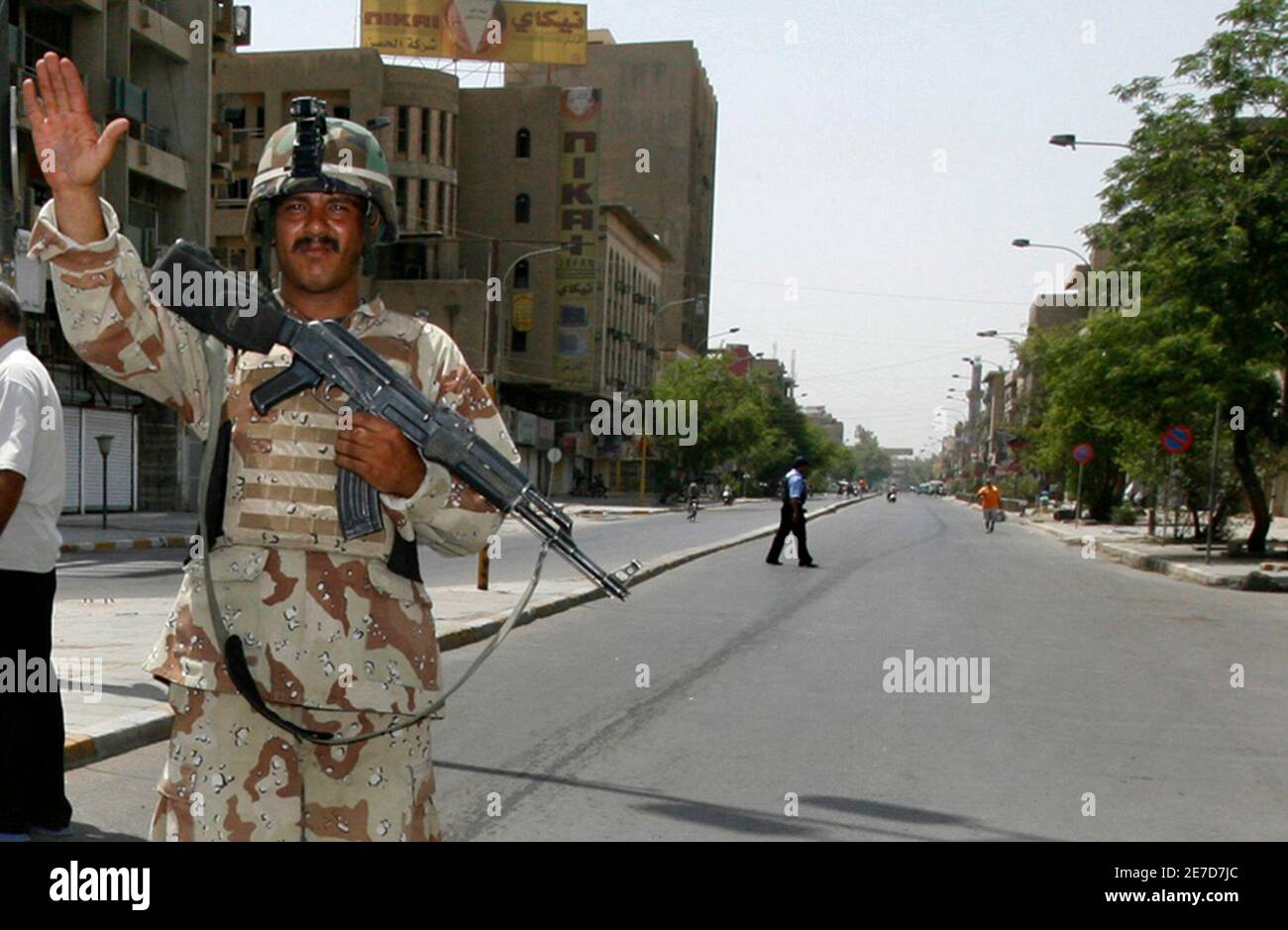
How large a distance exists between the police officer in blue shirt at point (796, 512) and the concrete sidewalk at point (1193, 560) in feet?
19.4

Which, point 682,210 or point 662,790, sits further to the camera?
point 682,210

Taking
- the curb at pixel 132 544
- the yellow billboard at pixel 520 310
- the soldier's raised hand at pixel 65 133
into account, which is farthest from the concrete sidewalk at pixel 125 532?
the yellow billboard at pixel 520 310

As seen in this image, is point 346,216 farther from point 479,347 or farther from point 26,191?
point 479,347

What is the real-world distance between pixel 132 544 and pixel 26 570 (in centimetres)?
1800

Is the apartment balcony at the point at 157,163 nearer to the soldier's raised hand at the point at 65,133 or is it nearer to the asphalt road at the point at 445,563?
the asphalt road at the point at 445,563

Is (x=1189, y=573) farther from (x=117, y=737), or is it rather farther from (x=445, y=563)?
(x=117, y=737)

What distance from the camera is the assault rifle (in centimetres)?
253

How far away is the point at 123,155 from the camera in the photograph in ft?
93.4

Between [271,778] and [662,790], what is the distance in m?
3.41

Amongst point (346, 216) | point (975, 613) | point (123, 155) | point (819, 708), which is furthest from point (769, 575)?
point (123, 155)

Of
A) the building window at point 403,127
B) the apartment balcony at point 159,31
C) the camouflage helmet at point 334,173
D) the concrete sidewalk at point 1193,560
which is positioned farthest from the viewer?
the building window at point 403,127

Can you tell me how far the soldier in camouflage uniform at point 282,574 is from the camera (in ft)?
7.93

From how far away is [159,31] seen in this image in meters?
29.8

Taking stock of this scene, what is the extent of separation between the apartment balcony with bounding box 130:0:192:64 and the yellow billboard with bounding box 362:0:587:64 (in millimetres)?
33115
